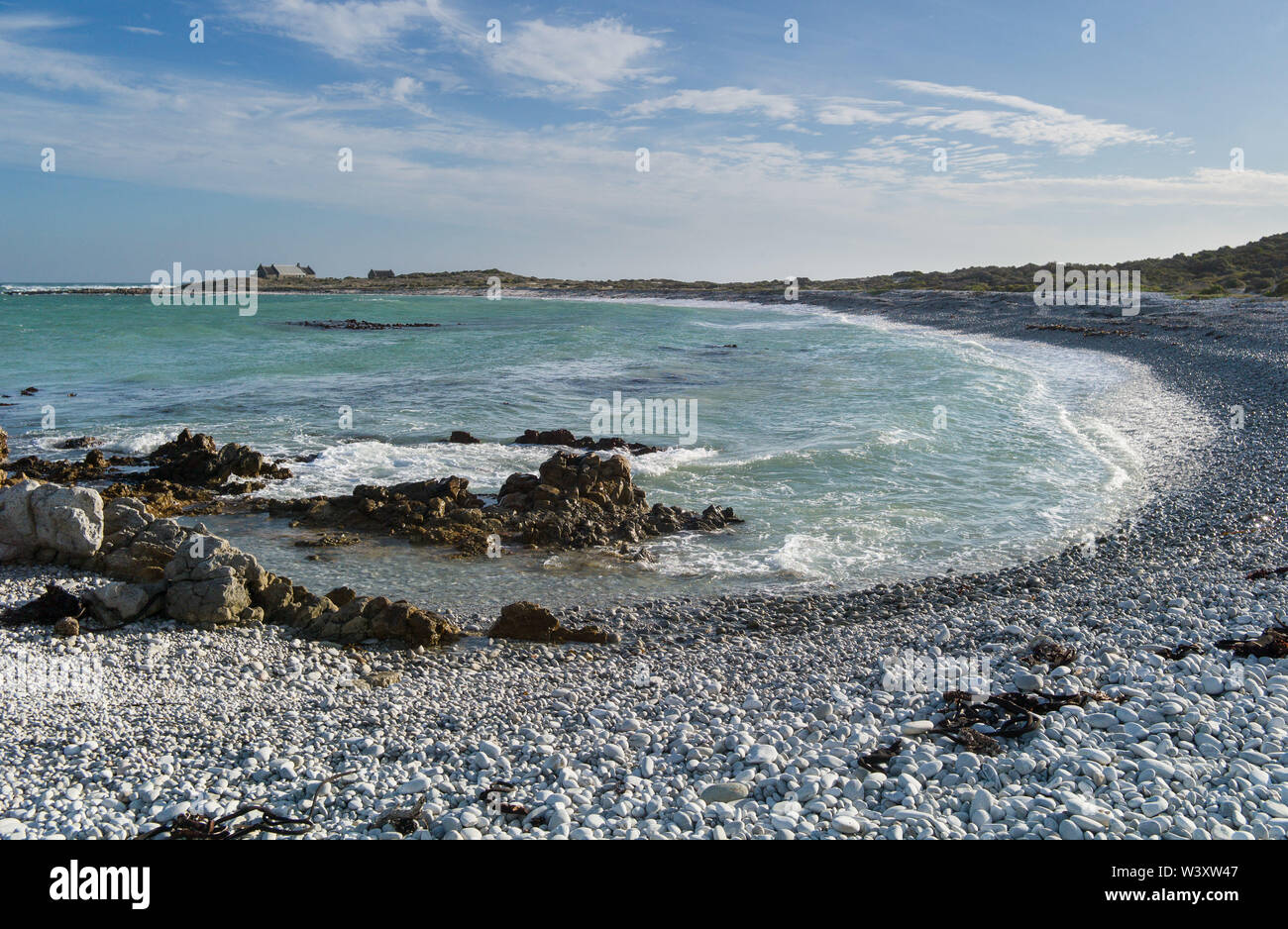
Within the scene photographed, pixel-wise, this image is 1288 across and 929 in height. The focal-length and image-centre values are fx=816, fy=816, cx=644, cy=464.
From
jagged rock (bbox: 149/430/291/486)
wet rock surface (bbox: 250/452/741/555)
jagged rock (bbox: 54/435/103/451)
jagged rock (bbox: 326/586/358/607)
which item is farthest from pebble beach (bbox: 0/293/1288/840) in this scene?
jagged rock (bbox: 54/435/103/451)

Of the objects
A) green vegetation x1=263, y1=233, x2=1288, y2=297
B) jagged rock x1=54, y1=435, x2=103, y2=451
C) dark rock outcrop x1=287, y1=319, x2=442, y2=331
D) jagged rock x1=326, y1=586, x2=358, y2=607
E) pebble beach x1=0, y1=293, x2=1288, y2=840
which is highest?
green vegetation x1=263, y1=233, x2=1288, y2=297

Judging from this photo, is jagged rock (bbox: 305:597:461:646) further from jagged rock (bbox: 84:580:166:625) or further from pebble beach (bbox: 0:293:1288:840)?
jagged rock (bbox: 84:580:166:625)

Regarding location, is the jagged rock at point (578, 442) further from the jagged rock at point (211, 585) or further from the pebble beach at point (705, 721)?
the jagged rock at point (211, 585)

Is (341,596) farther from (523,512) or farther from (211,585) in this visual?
(523,512)

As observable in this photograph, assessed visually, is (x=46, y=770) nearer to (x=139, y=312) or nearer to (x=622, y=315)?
(x=622, y=315)

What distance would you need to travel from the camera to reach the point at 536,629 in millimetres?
9852

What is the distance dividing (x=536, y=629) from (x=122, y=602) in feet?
15.6

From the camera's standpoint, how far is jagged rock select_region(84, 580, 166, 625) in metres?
9.33

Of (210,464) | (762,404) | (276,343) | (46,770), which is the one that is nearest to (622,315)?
(276,343)

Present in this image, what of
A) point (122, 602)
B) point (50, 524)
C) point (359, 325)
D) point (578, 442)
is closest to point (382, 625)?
point (122, 602)

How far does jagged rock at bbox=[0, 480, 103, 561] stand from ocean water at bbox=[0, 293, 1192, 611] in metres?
2.46

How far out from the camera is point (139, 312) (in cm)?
8569

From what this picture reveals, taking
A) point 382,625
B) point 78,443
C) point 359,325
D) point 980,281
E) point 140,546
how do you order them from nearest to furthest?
1. point 382,625
2. point 140,546
3. point 78,443
4. point 359,325
5. point 980,281
